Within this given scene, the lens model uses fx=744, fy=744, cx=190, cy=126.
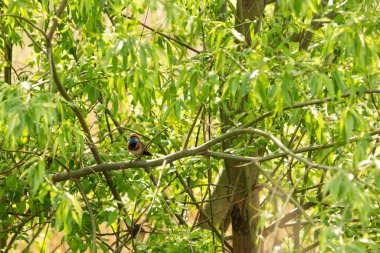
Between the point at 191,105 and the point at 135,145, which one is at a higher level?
the point at 135,145

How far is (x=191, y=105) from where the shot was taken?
12.8ft

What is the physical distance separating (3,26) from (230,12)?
1685mm

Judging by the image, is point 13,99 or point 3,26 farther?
point 3,26

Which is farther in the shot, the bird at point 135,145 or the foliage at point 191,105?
the bird at point 135,145

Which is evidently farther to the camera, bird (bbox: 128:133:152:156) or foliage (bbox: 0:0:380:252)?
bird (bbox: 128:133:152:156)

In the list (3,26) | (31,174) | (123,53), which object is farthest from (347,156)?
(3,26)

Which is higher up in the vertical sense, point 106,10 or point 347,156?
point 106,10

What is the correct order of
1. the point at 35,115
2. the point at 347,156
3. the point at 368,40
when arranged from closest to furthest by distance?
the point at 35,115
the point at 368,40
the point at 347,156

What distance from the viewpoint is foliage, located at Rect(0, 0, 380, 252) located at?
335 centimetres

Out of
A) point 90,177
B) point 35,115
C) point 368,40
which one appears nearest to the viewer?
point 35,115

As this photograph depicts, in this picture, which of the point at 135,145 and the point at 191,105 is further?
the point at 135,145

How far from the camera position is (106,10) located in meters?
5.21

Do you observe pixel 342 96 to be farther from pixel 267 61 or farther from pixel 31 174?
pixel 31 174

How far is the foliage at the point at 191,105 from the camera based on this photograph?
3354 mm
